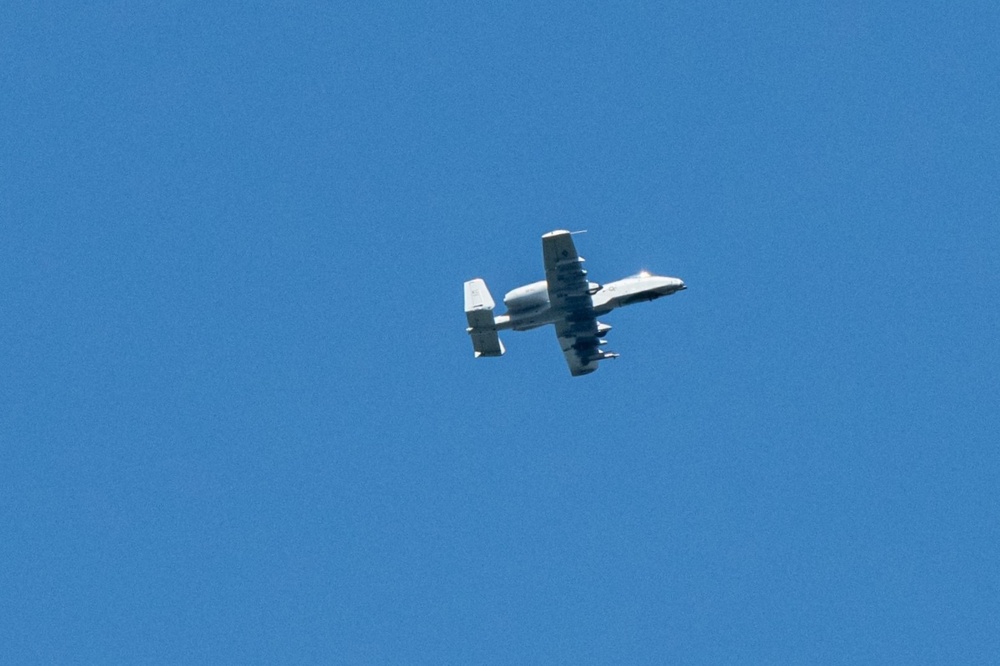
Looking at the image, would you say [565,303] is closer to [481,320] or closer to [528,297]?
[528,297]

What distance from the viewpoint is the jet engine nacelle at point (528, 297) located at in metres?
97.8

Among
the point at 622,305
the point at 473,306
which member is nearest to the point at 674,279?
the point at 622,305

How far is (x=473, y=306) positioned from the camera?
99.0 metres

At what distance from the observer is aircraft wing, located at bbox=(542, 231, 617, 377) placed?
94.4 meters

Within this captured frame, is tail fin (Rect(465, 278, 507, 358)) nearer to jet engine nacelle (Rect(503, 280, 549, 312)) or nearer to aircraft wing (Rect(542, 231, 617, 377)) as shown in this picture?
jet engine nacelle (Rect(503, 280, 549, 312))

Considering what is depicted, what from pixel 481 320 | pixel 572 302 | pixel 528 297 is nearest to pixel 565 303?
pixel 572 302

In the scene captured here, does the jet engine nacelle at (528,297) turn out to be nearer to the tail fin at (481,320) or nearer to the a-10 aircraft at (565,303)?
the a-10 aircraft at (565,303)

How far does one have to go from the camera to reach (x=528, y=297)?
97750 mm

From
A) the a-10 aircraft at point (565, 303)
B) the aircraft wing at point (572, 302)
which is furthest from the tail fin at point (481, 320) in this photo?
the aircraft wing at point (572, 302)

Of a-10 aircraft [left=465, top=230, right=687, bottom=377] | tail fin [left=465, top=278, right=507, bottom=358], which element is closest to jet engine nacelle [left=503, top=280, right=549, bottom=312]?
a-10 aircraft [left=465, top=230, right=687, bottom=377]

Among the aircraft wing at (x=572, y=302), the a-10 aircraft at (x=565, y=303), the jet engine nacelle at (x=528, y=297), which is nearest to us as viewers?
the aircraft wing at (x=572, y=302)

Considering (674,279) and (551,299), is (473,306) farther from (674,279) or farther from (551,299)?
(674,279)

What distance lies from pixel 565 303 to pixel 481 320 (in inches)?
192

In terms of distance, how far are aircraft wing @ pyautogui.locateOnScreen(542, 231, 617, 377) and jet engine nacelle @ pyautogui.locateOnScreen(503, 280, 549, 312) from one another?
2.54 ft
